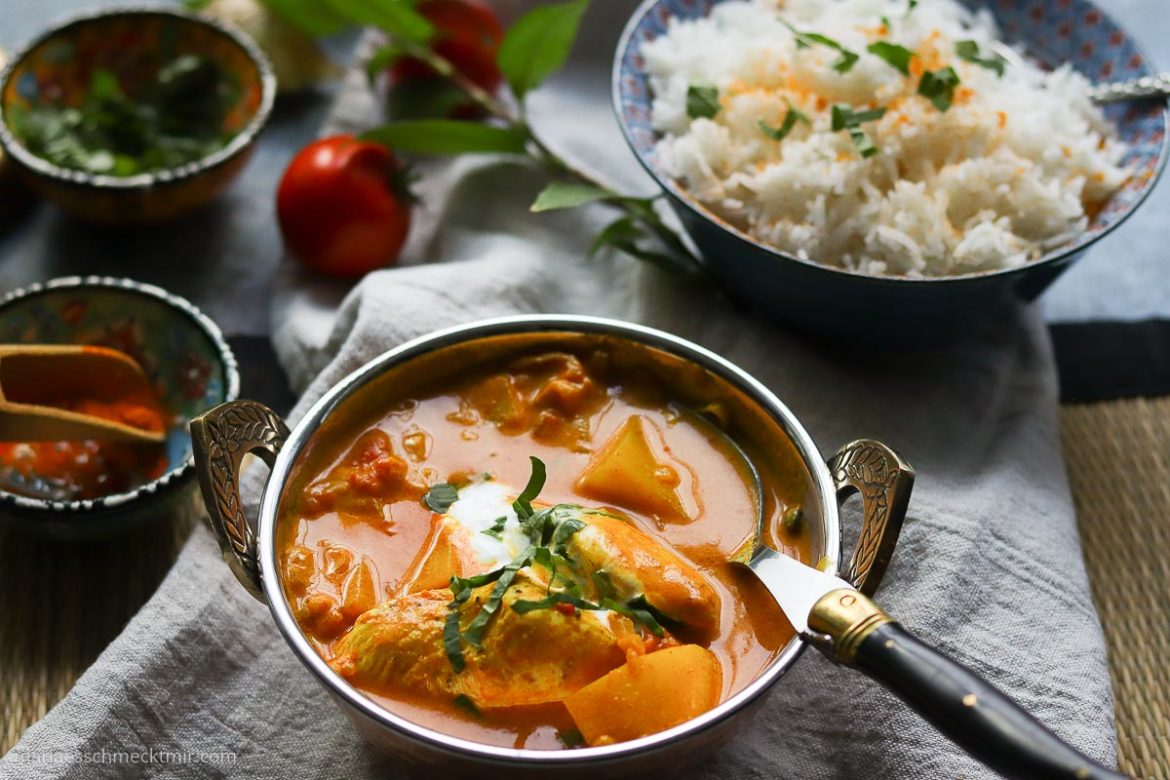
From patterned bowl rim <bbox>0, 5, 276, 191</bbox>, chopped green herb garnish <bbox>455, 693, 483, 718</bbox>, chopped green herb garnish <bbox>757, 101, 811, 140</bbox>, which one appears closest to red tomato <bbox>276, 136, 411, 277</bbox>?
patterned bowl rim <bbox>0, 5, 276, 191</bbox>

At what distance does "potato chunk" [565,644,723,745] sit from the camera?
147cm

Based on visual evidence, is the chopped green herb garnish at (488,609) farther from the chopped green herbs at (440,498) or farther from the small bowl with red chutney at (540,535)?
the chopped green herbs at (440,498)

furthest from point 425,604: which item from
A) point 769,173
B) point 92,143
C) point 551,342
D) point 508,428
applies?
point 92,143

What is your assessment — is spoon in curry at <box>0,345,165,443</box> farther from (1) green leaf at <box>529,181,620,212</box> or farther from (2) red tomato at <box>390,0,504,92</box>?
(2) red tomato at <box>390,0,504,92</box>

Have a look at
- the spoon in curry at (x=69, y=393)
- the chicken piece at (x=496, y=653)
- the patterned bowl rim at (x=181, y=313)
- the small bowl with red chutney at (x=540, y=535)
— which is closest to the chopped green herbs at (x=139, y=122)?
the patterned bowl rim at (x=181, y=313)

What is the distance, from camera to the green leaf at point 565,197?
239 centimetres

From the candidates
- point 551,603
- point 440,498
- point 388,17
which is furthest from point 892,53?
point 551,603

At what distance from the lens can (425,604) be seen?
157cm

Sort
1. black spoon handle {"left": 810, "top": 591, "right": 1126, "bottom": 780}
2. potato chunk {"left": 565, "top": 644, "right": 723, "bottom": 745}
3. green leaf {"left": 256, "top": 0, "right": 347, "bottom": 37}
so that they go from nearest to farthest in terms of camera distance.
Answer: black spoon handle {"left": 810, "top": 591, "right": 1126, "bottom": 780} < potato chunk {"left": 565, "top": 644, "right": 723, "bottom": 745} < green leaf {"left": 256, "top": 0, "right": 347, "bottom": 37}

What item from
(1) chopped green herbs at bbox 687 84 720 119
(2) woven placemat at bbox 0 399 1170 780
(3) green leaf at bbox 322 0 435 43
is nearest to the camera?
(2) woven placemat at bbox 0 399 1170 780

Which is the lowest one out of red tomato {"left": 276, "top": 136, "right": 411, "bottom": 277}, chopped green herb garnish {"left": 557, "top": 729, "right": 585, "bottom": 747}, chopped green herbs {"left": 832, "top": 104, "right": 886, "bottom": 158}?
red tomato {"left": 276, "top": 136, "right": 411, "bottom": 277}

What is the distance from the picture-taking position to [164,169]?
2848mm

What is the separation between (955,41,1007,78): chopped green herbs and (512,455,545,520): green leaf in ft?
4.56

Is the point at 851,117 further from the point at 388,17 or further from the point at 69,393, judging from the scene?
the point at 69,393
